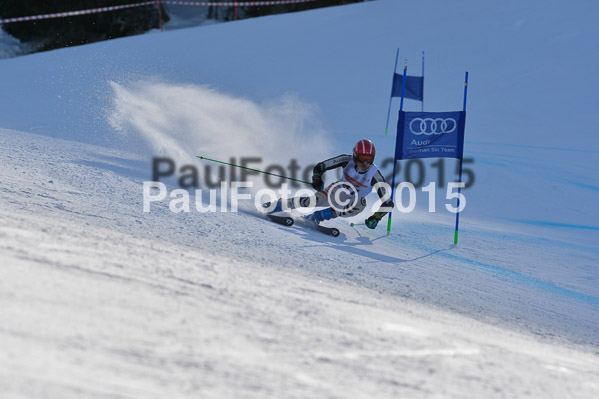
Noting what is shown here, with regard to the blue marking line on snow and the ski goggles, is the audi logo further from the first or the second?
the blue marking line on snow

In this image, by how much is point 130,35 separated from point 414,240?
17.5 m

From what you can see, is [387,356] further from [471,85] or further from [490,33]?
[490,33]

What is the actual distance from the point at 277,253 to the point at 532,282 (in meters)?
2.82

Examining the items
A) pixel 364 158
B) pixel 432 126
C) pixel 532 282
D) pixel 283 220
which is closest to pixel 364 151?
pixel 364 158

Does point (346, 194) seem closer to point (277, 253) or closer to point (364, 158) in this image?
point (364, 158)

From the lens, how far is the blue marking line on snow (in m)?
5.84

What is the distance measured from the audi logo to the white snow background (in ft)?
4.33

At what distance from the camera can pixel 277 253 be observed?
16.7ft

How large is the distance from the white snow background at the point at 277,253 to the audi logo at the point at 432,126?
4.33 feet

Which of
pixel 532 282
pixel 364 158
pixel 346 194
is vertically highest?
pixel 364 158

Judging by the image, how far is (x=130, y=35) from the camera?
21.6m

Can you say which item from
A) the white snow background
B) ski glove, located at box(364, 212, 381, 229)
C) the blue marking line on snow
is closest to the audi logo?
ski glove, located at box(364, 212, 381, 229)

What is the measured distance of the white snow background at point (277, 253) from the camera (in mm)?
2551

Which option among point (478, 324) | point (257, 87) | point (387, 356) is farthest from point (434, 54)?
point (387, 356)
